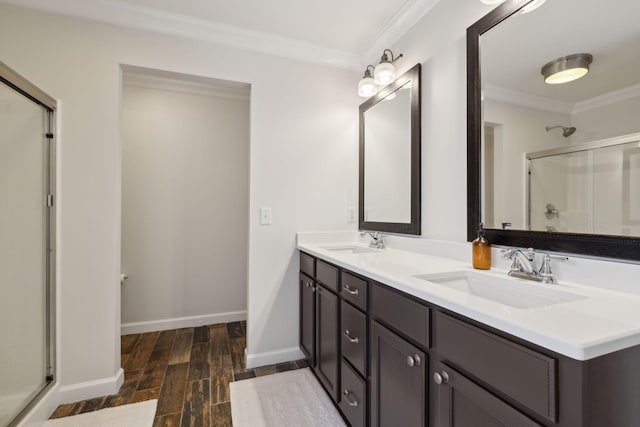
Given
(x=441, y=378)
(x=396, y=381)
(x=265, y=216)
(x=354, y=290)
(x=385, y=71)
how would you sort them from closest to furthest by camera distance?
(x=441, y=378)
(x=396, y=381)
(x=354, y=290)
(x=385, y=71)
(x=265, y=216)

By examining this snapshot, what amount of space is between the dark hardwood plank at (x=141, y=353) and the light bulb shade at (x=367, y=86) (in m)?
2.58

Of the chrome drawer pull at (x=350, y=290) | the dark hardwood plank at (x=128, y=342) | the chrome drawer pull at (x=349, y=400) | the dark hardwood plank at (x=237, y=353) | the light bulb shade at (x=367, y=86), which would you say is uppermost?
the light bulb shade at (x=367, y=86)

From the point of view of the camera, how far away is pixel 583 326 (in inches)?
25.6

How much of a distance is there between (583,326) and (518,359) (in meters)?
0.16

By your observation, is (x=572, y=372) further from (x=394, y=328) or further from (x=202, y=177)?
(x=202, y=177)

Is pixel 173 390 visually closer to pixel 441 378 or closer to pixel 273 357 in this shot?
pixel 273 357

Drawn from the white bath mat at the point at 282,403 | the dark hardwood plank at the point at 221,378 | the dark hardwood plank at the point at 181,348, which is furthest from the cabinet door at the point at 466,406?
the dark hardwood plank at the point at 181,348

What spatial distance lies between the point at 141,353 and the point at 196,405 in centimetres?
94

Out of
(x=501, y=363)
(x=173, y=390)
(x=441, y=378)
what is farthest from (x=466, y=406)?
(x=173, y=390)

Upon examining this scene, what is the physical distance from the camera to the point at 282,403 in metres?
1.72

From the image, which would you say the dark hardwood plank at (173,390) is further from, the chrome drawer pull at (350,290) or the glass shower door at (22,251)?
the chrome drawer pull at (350,290)

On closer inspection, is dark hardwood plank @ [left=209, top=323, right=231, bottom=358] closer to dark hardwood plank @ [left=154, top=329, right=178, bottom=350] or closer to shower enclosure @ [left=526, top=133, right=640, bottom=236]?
dark hardwood plank @ [left=154, top=329, right=178, bottom=350]

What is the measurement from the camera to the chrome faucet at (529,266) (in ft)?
3.50

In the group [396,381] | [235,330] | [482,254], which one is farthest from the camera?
[235,330]
